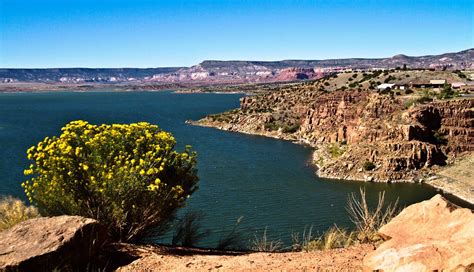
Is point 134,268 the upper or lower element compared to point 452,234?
lower

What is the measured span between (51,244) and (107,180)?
299 centimetres

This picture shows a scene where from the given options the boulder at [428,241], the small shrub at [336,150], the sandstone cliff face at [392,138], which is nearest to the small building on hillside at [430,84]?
the sandstone cliff face at [392,138]

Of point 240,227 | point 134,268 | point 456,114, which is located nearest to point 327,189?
point 240,227

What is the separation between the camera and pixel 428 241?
29.0 feet

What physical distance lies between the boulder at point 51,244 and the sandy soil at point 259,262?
1.08 meters

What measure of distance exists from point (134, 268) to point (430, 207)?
23.7 ft

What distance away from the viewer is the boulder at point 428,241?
8.00 meters

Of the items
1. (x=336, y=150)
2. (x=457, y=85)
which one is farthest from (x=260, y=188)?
(x=457, y=85)

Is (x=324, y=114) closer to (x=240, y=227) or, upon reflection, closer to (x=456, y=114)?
(x=456, y=114)

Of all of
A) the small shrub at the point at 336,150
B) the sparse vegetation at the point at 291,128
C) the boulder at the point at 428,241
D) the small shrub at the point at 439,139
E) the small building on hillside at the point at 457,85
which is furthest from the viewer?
the sparse vegetation at the point at 291,128

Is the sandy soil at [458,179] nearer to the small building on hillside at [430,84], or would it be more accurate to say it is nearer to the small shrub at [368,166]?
the small shrub at [368,166]

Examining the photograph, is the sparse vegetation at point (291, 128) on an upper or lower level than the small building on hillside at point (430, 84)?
lower

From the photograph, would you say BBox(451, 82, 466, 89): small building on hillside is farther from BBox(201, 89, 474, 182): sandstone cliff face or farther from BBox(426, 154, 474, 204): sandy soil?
BBox(426, 154, 474, 204): sandy soil

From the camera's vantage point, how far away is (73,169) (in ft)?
47.0
